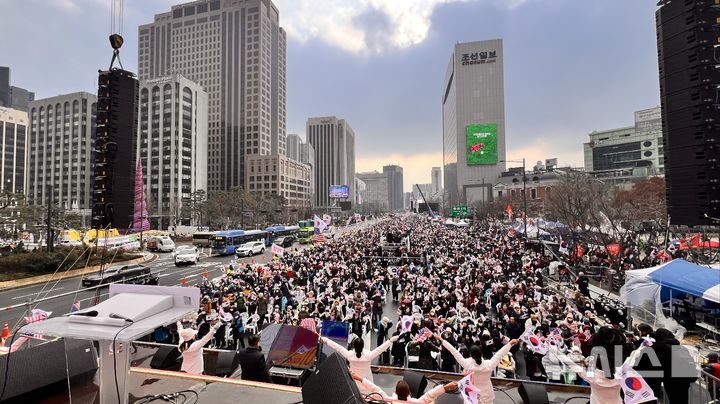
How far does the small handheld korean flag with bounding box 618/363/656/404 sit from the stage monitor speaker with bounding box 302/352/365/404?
402 centimetres

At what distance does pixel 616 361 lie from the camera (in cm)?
529

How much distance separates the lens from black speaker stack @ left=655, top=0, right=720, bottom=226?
13234mm

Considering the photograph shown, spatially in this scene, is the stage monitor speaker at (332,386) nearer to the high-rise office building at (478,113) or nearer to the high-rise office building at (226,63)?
the high-rise office building at (478,113)

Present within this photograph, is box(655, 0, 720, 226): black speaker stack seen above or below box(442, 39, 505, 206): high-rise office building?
below

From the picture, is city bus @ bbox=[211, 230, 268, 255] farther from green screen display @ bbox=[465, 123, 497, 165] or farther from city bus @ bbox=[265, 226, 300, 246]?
green screen display @ bbox=[465, 123, 497, 165]

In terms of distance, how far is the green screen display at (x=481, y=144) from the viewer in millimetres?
113312

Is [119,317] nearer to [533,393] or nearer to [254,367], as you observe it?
[254,367]

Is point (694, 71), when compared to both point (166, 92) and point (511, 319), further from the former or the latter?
point (166, 92)

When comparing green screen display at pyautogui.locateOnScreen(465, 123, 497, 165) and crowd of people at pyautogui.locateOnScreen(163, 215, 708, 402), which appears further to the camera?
green screen display at pyautogui.locateOnScreen(465, 123, 497, 165)

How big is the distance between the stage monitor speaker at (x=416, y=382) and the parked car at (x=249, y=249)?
34.4 m

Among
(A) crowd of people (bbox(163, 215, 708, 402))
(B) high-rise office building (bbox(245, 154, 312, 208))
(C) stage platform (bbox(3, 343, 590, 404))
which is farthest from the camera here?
(B) high-rise office building (bbox(245, 154, 312, 208))

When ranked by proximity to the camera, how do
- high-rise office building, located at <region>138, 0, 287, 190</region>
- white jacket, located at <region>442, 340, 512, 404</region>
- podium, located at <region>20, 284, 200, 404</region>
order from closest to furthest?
podium, located at <region>20, 284, 200, 404</region> < white jacket, located at <region>442, 340, 512, 404</region> < high-rise office building, located at <region>138, 0, 287, 190</region>

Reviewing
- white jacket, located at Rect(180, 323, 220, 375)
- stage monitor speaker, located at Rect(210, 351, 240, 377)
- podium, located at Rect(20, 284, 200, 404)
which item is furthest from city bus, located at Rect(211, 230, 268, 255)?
podium, located at Rect(20, 284, 200, 404)

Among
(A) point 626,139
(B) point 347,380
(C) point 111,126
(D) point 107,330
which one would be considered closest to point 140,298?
(D) point 107,330
